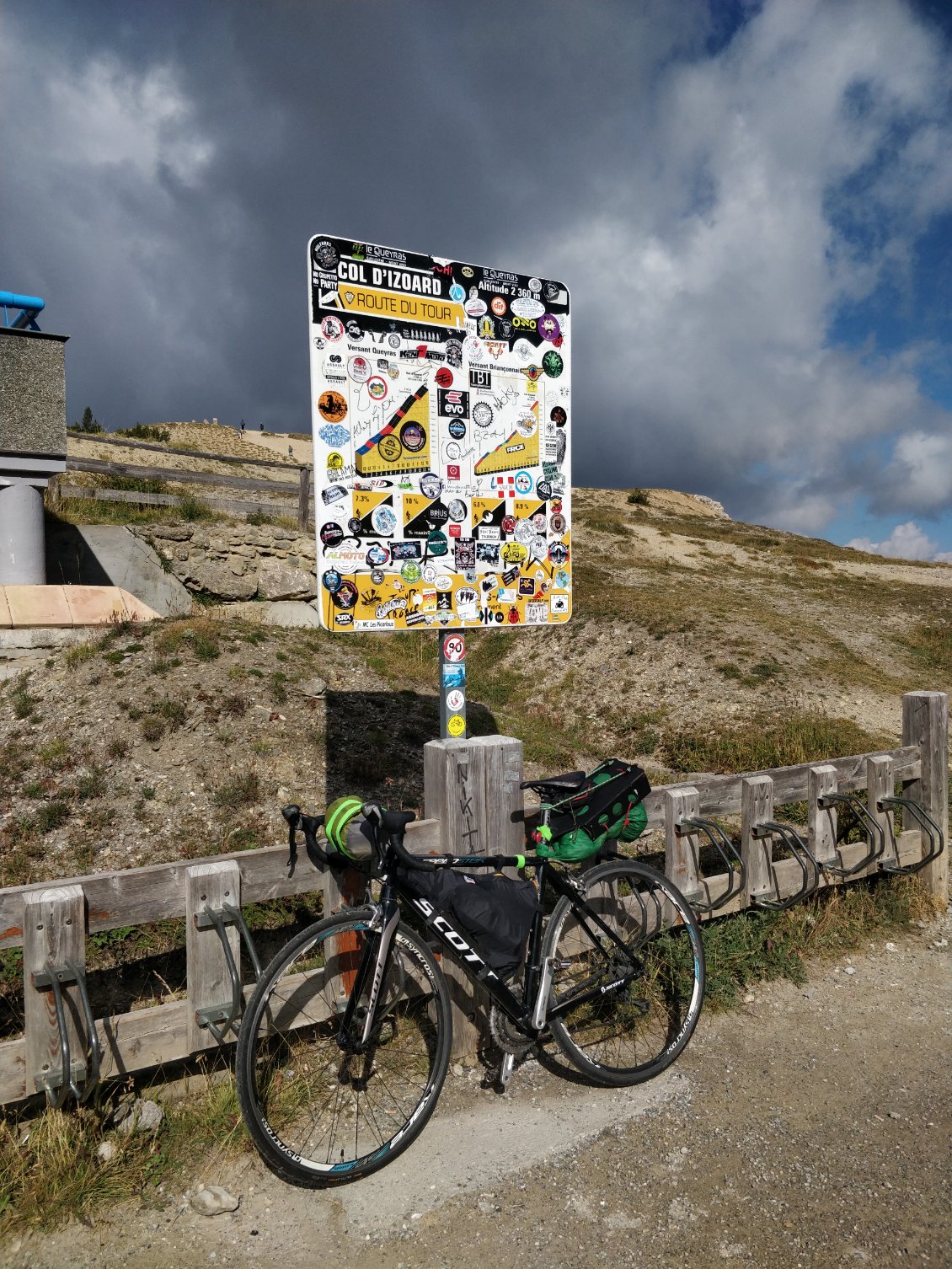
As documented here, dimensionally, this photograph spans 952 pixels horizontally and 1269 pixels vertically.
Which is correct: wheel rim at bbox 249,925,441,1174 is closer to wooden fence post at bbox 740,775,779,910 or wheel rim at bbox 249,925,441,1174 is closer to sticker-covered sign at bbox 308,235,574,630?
sticker-covered sign at bbox 308,235,574,630

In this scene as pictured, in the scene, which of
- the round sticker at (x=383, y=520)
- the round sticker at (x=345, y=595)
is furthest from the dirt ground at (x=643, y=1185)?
the round sticker at (x=383, y=520)

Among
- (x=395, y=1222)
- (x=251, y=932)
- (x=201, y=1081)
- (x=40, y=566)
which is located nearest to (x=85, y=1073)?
(x=201, y=1081)

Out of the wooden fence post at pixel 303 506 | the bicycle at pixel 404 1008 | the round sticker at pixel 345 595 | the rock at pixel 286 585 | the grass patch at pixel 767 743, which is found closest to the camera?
the bicycle at pixel 404 1008

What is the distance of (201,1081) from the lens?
10.9 feet

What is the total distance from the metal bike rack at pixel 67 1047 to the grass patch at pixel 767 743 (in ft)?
25.4

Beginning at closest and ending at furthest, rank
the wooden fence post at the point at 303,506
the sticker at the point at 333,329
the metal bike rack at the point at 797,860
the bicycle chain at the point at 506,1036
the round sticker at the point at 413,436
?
the bicycle chain at the point at 506,1036 < the sticker at the point at 333,329 < the round sticker at the point at 413,436 < the metal bike rack at the point at 797,860 < the wooden fence post at the point at 303,506

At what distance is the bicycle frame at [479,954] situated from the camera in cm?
301

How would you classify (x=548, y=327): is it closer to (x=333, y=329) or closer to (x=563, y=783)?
(x=333, y=329)

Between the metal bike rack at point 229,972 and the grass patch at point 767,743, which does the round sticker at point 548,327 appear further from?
the grass patch at point 767,743

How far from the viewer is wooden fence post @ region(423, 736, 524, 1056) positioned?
370 cm

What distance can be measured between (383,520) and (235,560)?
31.3 feet

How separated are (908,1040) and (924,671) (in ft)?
43.9

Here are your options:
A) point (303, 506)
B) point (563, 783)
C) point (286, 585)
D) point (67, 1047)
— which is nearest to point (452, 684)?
point (563, 783)

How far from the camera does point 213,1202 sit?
278 cm
